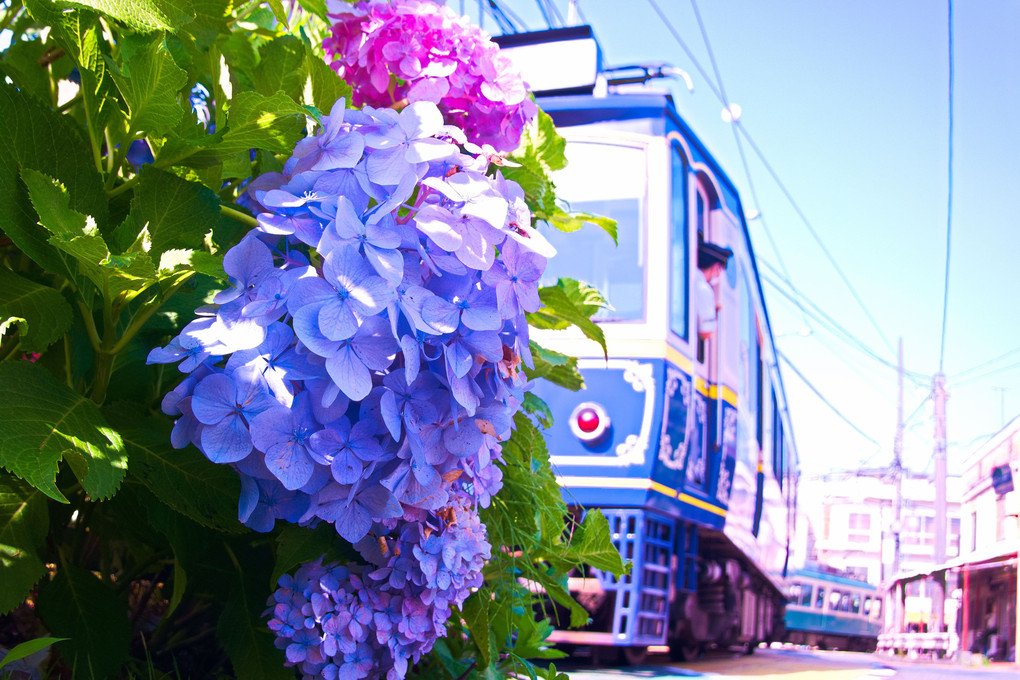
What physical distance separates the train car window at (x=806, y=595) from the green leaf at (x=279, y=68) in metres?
8.10

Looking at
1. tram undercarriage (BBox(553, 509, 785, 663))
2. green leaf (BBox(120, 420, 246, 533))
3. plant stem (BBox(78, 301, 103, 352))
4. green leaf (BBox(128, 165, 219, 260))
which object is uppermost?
green leaf (BBox(128, 165, 219, 260))

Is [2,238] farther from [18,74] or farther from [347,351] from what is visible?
[347,351]

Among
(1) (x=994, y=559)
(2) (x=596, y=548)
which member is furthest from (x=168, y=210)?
(1) (x=994, y=559)

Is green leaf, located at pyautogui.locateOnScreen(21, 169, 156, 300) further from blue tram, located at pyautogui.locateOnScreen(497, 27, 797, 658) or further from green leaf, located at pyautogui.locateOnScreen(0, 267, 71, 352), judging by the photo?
blue tram, located at pyautogui.locateOnScreen(497, 27, 797, 658)

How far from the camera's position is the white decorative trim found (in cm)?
329

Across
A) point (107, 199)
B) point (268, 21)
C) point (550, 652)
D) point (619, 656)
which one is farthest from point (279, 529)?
point (619, 656)

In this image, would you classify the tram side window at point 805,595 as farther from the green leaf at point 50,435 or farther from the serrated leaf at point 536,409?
the green leaf at point 50,435

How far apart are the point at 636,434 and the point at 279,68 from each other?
2.66 metres

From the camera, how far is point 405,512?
62cm

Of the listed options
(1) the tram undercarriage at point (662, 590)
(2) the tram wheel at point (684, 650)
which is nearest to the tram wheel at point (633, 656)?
(1) the tram undercarriage at point (662, 590)

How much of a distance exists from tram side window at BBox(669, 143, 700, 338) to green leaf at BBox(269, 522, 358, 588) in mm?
2984

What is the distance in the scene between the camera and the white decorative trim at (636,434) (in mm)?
3295

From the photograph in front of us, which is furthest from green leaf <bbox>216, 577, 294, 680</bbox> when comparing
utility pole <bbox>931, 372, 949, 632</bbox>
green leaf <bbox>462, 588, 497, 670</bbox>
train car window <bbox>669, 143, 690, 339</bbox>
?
utility pole <bbox>931, 372, 949, 632</bbox>

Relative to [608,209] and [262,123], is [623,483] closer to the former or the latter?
[608,209]
